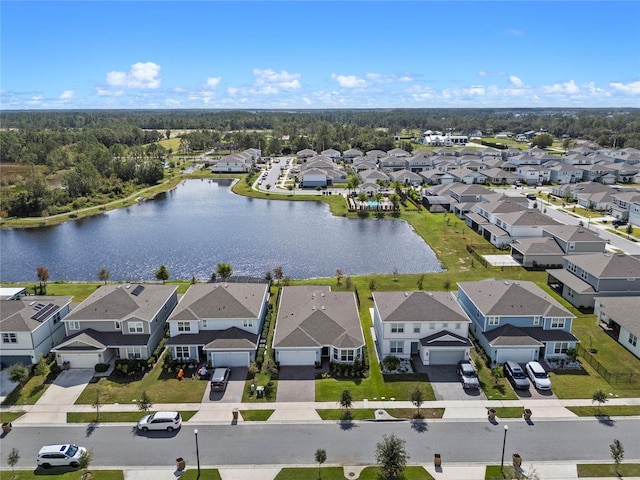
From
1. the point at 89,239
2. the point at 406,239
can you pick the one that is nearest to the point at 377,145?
the point at 406,239

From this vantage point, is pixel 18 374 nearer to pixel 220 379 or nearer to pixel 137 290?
pixel 137 290

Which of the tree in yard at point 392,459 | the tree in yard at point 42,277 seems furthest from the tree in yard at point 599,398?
the tree in yard at point 42,277

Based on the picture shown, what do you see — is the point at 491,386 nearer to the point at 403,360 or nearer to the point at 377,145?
the point at 403,360

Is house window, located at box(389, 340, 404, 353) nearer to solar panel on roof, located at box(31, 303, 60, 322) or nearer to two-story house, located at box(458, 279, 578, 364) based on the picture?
two-story house, located at box(458, 279, 578, 364)

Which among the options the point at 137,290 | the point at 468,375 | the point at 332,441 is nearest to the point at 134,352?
the point at 137,290

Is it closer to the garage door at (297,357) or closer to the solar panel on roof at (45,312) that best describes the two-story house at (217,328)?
the garage door at (297,357)

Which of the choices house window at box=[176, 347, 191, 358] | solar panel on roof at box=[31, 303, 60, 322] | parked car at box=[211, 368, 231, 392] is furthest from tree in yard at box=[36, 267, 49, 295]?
parked car at box=[211, 368, 231, 392]

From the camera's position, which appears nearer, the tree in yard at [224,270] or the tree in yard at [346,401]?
the tree in yard at [346,401]
